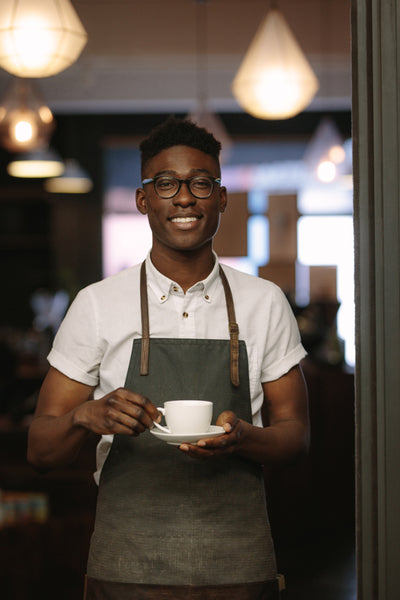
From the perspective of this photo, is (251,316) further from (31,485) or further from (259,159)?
(259,159)

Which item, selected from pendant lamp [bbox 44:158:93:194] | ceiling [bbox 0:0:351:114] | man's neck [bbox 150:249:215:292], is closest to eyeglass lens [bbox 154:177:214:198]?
man's neck [bbox 150:249:215:292]

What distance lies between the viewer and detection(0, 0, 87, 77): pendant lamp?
102 inches

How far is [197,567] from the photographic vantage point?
1.35m

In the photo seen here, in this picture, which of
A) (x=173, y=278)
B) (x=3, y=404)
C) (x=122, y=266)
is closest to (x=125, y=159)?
(x=122, y=266)

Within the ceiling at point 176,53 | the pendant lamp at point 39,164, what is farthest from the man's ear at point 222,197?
the pendant lamp at point 39,164

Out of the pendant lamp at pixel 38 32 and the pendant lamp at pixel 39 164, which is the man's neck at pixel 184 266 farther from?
the pendant lamp at pixel 39 164

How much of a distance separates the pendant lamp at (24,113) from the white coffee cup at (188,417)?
2.81m

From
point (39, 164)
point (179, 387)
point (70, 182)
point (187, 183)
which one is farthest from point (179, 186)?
point (70, 182)

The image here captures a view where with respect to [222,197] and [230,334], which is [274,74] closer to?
[222,197]

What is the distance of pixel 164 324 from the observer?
144 centimetres

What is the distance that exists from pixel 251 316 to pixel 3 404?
2646 millimetres

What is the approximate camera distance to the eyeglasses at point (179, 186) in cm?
139

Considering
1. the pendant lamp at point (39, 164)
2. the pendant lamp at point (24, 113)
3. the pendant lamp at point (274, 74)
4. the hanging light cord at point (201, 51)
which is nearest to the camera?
the pendant lamp at point (274, 74)

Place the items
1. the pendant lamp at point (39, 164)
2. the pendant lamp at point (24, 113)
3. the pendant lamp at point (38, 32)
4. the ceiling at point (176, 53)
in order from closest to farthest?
the pendant lamp at point (38, 32) < the pendant lamp at point (24, 113) < the ceiling at point (176, 53) < the pendant lamp at point (39, 164)
